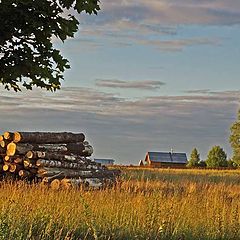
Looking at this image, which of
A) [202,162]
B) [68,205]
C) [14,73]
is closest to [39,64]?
[14,73]

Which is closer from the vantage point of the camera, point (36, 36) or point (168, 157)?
point (36, 36)

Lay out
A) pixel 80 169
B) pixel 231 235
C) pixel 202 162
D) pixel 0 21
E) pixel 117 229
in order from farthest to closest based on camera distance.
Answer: pixel 202 162 → pixel 80 169 → pixel 0 21 → pixel 231 235 → pixel 117 229

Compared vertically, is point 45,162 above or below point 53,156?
below

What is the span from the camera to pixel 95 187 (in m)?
18.9

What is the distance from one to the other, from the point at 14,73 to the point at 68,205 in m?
3.58

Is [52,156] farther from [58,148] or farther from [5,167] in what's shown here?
[5,167]

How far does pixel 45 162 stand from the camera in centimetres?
1873

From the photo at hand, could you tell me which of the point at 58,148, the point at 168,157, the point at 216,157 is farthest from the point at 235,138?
the point at 58,148

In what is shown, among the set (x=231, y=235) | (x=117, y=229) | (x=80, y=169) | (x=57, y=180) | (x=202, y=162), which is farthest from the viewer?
(x=202, y=162)

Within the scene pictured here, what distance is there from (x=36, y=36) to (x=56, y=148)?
607 cm

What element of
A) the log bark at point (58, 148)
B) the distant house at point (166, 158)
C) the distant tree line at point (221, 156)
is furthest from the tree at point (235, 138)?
the log bark at point (58, 148)

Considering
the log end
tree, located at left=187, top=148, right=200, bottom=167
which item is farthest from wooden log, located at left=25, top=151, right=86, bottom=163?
tree, located at left=187, top=148, right=200, bottom=167

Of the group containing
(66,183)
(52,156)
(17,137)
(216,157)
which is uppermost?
(216,157)

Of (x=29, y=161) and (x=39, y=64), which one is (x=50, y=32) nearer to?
(x=39, y=64)
